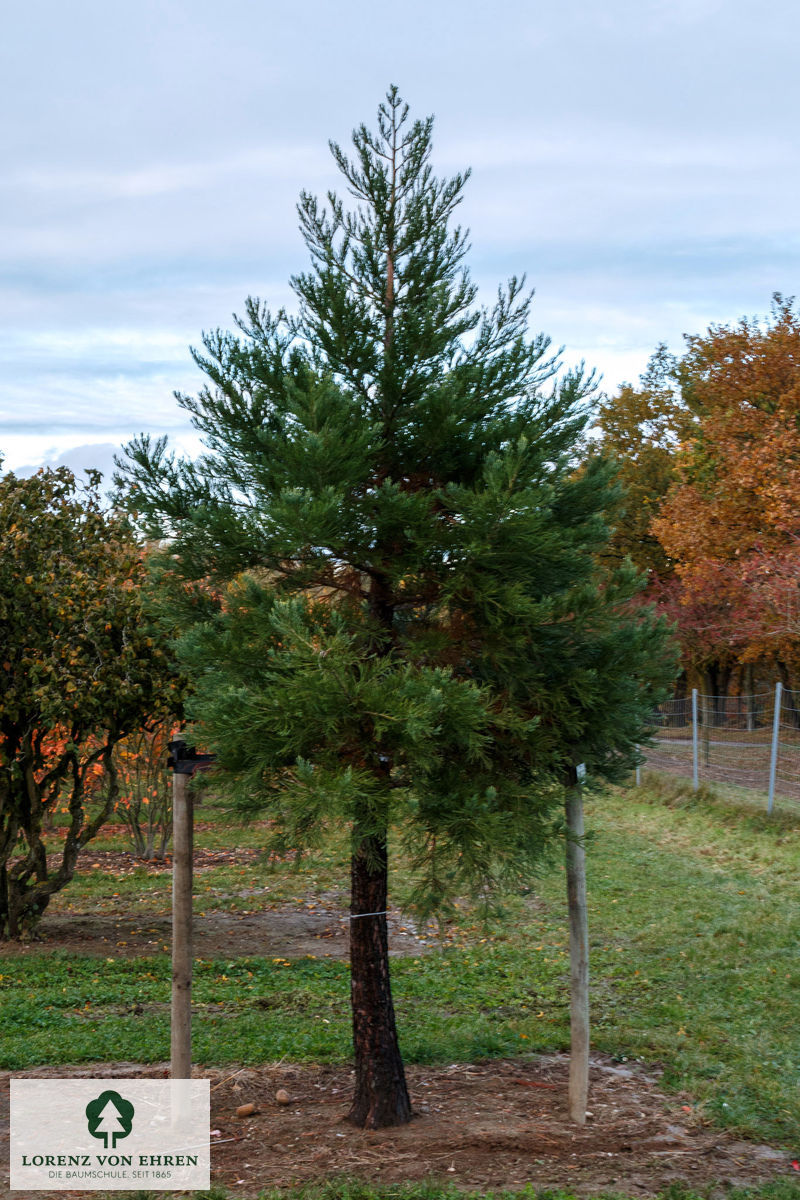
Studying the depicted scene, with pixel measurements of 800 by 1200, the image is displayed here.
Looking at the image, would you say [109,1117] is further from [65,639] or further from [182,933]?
[65,639]

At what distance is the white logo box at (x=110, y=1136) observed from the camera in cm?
486

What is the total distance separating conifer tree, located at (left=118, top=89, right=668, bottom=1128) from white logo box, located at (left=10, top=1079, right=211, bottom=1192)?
2.98ft

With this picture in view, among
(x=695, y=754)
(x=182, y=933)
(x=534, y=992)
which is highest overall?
(x=182, y=933)

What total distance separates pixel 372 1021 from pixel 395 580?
7.57 ft

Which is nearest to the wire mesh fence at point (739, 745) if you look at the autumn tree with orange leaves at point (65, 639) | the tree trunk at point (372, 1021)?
the autumn tree with orange leaves at point (65, 639)

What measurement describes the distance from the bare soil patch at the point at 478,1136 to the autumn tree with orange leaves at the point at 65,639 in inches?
138

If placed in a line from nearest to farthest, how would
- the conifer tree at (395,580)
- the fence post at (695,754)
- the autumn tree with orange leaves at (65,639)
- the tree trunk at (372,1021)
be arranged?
1. the conifer tree at (395,580)
2. the tree trunk at (372,1021)
3. the autumn tree with orange leaves at (65,639)
4. the fence post at (695,754)

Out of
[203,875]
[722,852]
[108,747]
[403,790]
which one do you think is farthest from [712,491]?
[403,790]

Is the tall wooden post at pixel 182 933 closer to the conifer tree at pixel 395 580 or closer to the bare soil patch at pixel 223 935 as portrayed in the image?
the conifer tree at pixel 395 580

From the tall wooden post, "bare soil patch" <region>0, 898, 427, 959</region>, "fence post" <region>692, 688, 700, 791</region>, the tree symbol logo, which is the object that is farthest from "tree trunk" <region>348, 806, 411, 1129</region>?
"fence post" <region>692, 688, 700, 791</region>

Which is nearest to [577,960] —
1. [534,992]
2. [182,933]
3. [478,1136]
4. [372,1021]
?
[478,1136]

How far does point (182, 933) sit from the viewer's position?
5383mm

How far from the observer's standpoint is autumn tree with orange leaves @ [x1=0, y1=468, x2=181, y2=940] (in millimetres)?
9078

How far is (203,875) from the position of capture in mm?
13984
